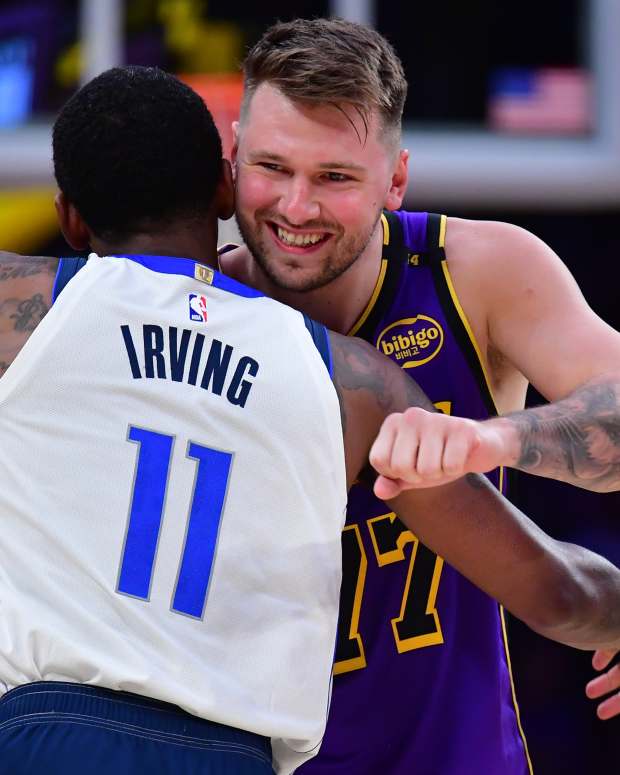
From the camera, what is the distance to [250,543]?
252cm

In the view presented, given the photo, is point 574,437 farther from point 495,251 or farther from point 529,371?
point 495,251

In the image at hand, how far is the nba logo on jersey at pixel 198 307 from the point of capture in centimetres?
264

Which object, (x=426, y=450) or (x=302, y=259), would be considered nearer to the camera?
(x=426, y=450)

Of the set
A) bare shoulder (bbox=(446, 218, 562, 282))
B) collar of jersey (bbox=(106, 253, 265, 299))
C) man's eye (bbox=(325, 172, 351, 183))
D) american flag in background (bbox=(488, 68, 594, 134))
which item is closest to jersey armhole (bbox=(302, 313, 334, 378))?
collar of jersey (bbox=(106, 253, 265, 299))

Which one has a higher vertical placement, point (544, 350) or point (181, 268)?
point (181, 268)

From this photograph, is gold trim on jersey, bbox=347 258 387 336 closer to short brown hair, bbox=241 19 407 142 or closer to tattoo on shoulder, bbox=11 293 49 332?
short brown hair, bbox=241 19 407 142

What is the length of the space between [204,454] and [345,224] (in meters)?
0.95

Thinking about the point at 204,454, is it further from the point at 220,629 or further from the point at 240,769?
the point at 240,769

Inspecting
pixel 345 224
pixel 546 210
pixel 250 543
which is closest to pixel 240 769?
pixel 250 543

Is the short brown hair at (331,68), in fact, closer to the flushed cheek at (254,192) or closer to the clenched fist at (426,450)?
the flushed cheek at (254,192)

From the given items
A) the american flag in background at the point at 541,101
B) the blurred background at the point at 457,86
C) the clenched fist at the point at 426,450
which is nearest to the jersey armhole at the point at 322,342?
the clenched fist at the point at 426,450

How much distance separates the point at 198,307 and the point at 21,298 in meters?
0.34

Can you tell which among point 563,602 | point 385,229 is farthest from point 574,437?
point 385,229

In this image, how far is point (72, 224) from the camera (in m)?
2.92
